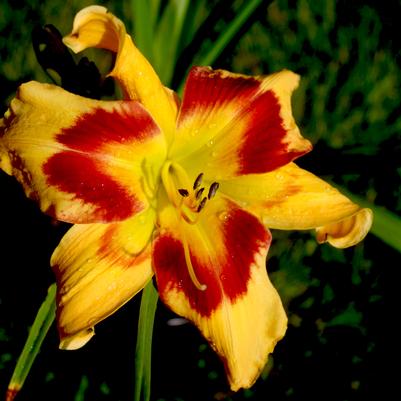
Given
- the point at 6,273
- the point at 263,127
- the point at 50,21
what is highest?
the point at 263,127

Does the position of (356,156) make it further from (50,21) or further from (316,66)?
(50,21)

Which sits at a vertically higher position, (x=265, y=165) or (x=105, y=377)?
(x=265, y=165)

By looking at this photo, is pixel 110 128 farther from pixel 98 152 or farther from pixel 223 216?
pixel 223 216

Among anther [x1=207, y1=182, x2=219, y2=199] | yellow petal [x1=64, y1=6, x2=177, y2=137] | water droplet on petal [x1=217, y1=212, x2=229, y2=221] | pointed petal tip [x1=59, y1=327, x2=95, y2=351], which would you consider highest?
yellow petal [x1=64, y1=6, x2=177, y2=137]

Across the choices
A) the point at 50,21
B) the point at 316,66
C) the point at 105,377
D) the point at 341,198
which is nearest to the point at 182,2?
the point at 341,198

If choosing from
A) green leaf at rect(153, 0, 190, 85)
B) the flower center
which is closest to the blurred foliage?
green leaf at rect(153, 0, 190, 85)

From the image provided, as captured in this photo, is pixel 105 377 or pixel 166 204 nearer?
→ pixel 166 204

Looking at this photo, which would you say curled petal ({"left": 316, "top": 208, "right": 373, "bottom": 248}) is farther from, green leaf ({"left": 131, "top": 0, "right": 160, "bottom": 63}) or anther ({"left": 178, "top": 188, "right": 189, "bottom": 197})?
green leaf ({"left": 131, "top": 0, "right": 160, "bottom": 63})
